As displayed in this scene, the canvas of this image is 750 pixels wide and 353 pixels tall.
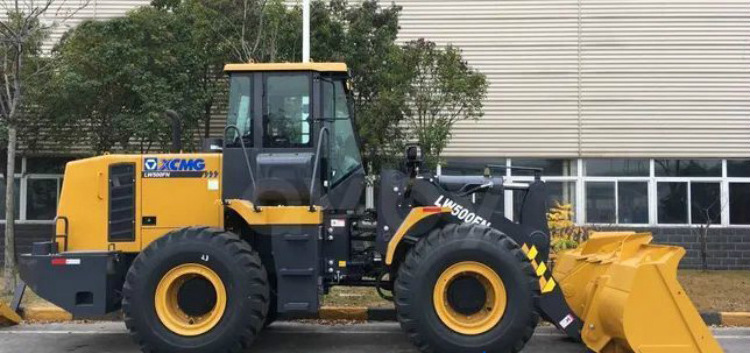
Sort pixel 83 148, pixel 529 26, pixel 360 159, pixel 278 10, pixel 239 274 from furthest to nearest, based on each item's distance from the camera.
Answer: pixel 529 26 < pixel 83 148 < pixel 278 10 < pixel 360 159 < pixel 239 274

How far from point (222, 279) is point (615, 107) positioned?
39.5ft

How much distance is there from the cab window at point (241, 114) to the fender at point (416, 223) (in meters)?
1.81

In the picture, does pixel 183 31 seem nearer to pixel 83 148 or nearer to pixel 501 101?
pixel 83 148

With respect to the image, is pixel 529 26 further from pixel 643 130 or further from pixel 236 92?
pixel 236 92

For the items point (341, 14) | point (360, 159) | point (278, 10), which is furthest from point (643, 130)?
point (360, 159)

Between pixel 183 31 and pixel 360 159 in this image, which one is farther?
pixel 183 31

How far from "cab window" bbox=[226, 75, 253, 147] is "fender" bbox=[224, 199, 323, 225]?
702 millimetres

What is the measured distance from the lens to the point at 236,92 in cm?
692

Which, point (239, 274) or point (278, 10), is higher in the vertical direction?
point (278, 10)

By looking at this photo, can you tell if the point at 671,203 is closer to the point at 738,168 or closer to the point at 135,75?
the point at 738,168

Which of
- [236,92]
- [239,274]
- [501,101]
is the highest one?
[501,101]

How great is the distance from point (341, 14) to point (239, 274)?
8.13m

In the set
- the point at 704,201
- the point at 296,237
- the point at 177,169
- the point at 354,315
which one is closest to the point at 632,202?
the point at 704,201

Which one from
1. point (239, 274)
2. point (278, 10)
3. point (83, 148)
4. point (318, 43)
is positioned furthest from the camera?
point (83, 148)
